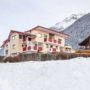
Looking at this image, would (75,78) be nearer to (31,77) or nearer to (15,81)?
(31,77)

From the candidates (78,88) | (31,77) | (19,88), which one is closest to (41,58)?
(31,77)

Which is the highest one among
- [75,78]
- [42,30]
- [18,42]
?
[42,30]

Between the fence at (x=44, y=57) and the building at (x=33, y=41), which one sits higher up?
the building at (x=33, y=41)

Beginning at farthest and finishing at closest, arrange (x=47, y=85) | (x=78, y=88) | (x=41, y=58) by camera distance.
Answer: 1. (x=41, y=58)
2. (x=47, y=85)
3. (x=78, y=88)

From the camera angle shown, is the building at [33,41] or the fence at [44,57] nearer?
the fence at [44,57]

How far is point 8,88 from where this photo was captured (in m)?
5.23

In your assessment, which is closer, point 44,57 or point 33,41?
point 44,57

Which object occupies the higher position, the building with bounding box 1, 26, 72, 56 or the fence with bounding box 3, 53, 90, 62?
the building with bounding box 1, 26, 72, 56

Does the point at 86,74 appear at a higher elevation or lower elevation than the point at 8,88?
higher

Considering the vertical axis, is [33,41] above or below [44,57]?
above

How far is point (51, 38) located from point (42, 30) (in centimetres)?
350

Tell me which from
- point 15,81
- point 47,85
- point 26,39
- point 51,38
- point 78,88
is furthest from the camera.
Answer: point 51,38

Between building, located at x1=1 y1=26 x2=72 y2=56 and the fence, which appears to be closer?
the fence

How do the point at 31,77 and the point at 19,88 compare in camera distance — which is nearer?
the point at 19,88
